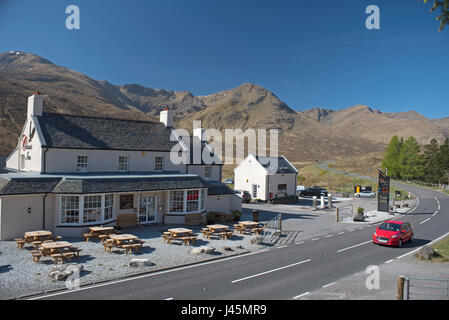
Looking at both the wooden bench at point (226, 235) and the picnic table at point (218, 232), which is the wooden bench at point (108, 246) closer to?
the picnic table at point (218, 232)

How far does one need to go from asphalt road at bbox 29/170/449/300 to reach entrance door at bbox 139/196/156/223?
992 cm

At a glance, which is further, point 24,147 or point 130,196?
point 24,147

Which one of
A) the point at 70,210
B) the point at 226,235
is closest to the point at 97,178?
the point at 70,210

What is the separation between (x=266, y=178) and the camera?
4303 cm

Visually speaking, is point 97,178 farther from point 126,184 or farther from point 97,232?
point 97,232

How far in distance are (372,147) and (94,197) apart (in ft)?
642

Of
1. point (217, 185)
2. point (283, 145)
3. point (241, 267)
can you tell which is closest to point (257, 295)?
point (241, 267)

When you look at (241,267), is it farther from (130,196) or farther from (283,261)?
(130,196)

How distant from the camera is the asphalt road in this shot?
12.4 m

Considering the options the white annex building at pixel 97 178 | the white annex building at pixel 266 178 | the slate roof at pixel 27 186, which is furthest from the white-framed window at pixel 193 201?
the white annex building at pixel 266 178

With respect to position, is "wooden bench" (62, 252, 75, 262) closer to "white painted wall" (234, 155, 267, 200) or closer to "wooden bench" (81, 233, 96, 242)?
"wooden bench" (81, 233, 96, 242)

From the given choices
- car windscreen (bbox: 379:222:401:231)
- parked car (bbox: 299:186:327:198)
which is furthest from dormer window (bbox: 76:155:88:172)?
parked car (bbox: 299:186:327:198)

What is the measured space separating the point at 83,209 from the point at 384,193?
30.0 meters
